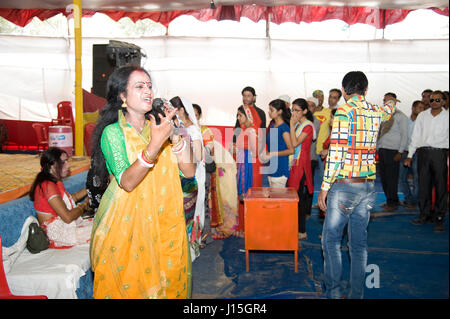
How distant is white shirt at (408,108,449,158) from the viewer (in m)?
4.54

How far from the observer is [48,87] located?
11359mm

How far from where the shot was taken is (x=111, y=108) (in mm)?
1897

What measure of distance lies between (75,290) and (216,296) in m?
1.16

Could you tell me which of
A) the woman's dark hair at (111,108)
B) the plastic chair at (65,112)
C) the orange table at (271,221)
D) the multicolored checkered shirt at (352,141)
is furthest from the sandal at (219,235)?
the plastic chair at (65,112)

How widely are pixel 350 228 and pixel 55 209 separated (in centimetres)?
222

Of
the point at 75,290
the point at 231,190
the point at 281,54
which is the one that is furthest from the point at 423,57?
the point at 75,290

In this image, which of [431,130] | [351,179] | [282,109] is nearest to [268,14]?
[282,109]

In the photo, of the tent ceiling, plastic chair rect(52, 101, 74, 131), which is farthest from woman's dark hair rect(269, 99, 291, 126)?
plastic chair rect(52, 101, 74, 131)

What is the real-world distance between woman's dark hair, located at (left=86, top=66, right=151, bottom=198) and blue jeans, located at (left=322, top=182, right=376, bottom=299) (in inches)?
62.8

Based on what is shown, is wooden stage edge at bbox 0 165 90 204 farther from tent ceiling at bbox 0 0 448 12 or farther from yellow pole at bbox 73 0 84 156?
tent ceiling at bbox 0 0 448 12

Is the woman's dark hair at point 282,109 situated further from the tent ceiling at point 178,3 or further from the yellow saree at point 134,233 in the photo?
the tent ceiling at point 178,3

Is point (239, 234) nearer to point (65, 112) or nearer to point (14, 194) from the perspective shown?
point (14, 194)

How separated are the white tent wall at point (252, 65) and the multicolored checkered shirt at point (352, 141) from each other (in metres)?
7.80

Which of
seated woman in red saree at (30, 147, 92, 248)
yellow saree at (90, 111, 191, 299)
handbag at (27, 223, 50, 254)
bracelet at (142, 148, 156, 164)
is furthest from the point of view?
seated woman in red saree at (30, 147, 92, 248)
